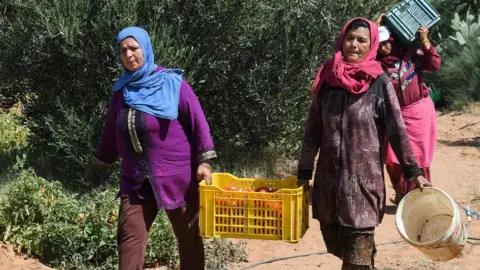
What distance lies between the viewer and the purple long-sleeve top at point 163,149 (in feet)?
14.6

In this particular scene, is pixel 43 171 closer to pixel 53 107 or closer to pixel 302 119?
pixel 53 107

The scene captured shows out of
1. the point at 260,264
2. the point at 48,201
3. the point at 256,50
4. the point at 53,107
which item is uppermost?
the point at 256,50

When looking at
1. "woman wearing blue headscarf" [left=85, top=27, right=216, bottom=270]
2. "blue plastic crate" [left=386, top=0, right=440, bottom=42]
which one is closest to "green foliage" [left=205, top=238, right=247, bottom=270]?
"woman wearing blue headscarf" [left=85, top=27, right=216, bottom=270]

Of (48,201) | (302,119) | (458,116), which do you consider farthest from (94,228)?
(458,116)

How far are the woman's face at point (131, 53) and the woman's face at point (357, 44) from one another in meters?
1.19

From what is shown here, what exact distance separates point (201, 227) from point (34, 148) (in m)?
4.40

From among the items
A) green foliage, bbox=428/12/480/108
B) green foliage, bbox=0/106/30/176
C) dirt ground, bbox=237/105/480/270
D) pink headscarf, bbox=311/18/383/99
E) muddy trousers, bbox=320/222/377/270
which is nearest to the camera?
pink headscarf, bbox=311/18/383/99

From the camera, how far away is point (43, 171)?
7.89 m

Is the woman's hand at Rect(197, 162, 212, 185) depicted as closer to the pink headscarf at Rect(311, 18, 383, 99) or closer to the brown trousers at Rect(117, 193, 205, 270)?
the brown trousers at Rect(117, 193, 205, 270)

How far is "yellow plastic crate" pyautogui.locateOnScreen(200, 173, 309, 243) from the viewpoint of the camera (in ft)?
13.7

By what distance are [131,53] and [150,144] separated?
0.54m

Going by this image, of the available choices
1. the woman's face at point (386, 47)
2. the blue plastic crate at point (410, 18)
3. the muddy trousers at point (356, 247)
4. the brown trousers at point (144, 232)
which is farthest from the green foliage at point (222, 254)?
the blue plastic crate at point (410, 18)

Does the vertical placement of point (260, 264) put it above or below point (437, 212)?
below

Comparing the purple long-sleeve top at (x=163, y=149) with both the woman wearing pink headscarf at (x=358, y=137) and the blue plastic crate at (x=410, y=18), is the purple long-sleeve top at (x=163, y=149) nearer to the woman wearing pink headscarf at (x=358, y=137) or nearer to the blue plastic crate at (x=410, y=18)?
the woman wearing pink headscarf at (x=358, y=137)
